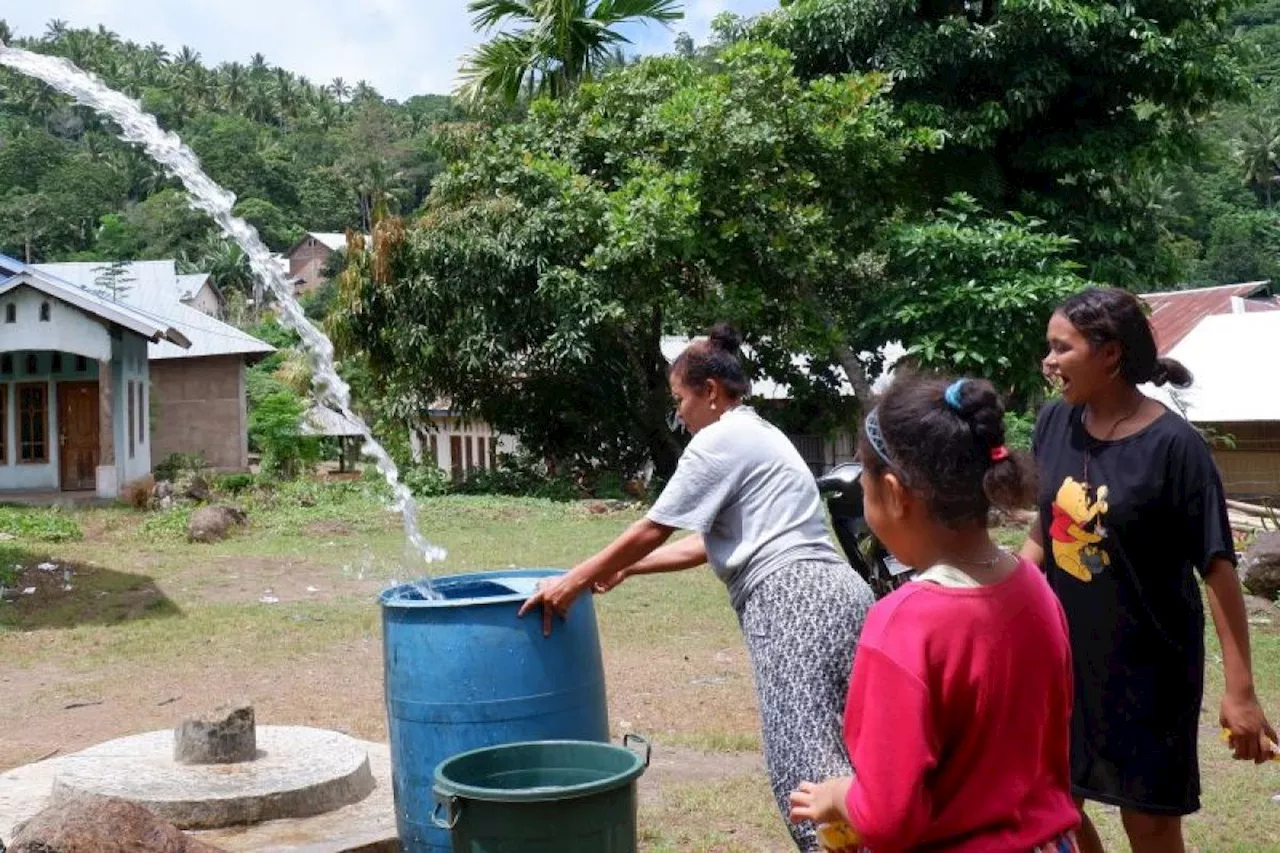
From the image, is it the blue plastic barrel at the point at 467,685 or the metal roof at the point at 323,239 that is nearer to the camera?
the blue plastic barrel at the point at 467,685

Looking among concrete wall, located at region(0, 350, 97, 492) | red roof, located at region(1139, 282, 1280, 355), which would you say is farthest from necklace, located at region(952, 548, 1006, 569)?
red roof, located at region(1139, 282, 1280, 355)

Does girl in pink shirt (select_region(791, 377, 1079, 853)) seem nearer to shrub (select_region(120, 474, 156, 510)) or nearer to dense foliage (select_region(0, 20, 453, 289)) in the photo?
shrub (select_region(120, 474, 156, 510))

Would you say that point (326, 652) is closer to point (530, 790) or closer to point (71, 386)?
point (530, 790)

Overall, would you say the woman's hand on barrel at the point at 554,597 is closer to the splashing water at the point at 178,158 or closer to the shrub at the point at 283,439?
the splashing water at the point at 178,158

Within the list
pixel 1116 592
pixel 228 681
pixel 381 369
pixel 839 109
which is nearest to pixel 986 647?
pixel 1116 592

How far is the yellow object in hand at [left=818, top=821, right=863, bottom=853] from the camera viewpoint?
6.77 ft

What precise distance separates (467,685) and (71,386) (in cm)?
2058

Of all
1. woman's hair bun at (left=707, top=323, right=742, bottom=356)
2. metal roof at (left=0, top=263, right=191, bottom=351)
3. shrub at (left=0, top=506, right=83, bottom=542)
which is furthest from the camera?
metal roof at (left=0, top=263, right=191, bottom=351)

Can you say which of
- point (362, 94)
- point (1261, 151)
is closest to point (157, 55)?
point (362, 94)

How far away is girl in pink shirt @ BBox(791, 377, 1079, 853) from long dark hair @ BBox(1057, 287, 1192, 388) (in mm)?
1088

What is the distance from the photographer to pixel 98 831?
353cm

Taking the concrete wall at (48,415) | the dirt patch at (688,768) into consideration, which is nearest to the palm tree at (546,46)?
the concrete wall at (48,415)

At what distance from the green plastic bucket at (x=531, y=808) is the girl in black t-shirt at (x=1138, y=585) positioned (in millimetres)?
1056

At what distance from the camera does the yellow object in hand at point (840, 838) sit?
2.06 m
